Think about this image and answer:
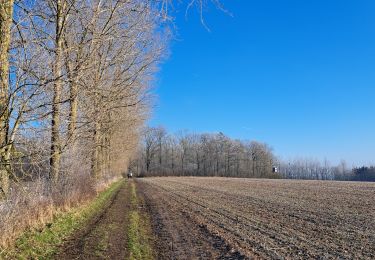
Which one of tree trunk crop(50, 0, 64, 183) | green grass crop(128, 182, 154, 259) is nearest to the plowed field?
green grass crop(128, 182, 154, 259)

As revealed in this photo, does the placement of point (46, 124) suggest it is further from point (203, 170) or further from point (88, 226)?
point (203, 170)

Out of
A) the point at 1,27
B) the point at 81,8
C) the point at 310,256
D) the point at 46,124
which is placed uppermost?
the point at 81,8

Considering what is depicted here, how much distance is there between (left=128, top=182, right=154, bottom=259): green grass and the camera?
9.81 m

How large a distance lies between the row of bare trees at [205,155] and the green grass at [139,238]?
4782 inches

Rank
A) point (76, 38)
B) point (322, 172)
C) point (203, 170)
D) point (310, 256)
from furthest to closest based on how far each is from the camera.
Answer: point (322, 172)
point (203, 170)
point (76, 38)
point (310, 256)

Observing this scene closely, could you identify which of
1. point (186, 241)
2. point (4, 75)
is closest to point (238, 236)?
point (186, 241)

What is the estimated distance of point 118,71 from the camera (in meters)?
25.5

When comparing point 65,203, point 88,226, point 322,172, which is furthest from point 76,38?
point 322,172

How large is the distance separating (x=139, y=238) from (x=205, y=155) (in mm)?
136289

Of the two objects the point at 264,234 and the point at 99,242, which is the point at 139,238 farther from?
the point at 264,234

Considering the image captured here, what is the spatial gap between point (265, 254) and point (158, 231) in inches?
186

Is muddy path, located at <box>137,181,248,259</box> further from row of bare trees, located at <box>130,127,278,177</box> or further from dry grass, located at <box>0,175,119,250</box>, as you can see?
row of bare trees, located at <box>130,127,278,177</box>

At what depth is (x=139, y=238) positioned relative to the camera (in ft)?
39.7

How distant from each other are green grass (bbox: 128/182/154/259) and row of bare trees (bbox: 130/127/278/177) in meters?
121
